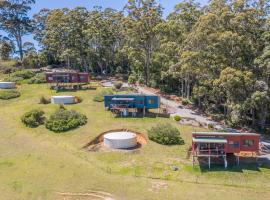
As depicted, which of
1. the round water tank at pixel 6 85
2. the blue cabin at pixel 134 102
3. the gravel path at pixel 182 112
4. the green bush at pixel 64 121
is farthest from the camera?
the round water tank at pixel 6 85

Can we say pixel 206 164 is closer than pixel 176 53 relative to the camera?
Yes

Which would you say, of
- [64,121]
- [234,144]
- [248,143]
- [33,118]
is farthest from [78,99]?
[248,143]

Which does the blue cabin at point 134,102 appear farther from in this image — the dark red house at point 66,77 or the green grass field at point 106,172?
the dark red house at point 66,77

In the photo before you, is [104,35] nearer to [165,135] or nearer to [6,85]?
[6,85]

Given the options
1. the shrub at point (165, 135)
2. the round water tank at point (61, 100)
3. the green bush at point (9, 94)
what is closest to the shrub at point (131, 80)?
the round water tank at point (61, 100)

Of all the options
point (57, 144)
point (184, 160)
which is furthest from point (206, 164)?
point (57, 144)

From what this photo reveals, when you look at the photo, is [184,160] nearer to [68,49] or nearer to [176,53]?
[176,53]
